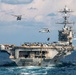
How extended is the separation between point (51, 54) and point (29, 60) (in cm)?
741

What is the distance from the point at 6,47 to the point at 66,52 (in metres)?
17.7

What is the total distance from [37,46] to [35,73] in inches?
887

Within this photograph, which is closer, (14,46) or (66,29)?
(14,46)

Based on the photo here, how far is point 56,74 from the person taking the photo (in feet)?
376

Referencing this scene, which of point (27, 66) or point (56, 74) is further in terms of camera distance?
point (27, 66)

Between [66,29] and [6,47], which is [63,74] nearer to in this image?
[6,47]

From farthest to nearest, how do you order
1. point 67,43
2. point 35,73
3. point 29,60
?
point 67,43
point 29,60
point 35,73

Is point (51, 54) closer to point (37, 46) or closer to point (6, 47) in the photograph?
point (37, 46)

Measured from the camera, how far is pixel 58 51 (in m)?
137

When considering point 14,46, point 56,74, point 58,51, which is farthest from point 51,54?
point 56,74

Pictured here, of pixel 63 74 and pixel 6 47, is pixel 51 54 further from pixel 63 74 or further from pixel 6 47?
pixel 63 74

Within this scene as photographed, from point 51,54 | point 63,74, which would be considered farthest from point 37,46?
point 63,74

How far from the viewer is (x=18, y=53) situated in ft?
441

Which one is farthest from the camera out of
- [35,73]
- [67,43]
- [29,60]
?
[67,43]
